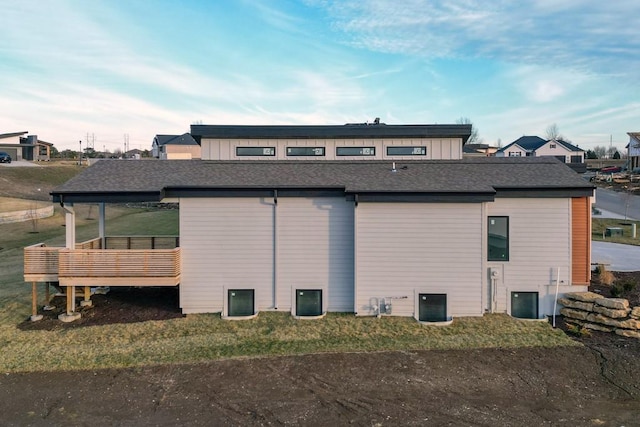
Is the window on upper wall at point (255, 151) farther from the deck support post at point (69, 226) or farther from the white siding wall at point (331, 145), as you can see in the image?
the deck support post at point (69, 226)

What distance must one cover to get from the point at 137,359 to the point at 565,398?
9.91m

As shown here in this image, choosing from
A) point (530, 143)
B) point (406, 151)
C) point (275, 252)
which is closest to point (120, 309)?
point (275, 252)

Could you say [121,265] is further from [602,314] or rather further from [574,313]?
[602,314]

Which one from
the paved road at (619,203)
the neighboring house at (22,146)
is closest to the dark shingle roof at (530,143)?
the paved road at (619,203)

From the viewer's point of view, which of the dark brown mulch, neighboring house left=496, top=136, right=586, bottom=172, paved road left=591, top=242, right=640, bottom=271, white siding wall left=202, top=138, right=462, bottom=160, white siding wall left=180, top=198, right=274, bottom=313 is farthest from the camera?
neighboring house left=496, top=136, right=586, bottom=172

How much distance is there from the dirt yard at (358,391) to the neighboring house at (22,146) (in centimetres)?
7335

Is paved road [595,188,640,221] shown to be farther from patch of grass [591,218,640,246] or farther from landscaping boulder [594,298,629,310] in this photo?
landscaping boulder [594,298,629,310]

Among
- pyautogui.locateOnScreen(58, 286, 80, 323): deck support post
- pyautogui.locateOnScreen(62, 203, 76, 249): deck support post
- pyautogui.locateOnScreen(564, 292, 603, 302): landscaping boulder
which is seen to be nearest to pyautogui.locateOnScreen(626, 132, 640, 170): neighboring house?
pyautogui.locateOnScreen(564, 292, 603, 302): landscaping boulder

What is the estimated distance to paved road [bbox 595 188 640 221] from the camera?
126ft

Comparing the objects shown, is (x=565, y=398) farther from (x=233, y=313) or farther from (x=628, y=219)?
(x=628, y=219)

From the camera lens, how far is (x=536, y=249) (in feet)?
45.3

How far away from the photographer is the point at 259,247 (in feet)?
46.0

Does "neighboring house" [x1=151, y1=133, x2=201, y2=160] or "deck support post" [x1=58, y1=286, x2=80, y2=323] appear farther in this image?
"neighboring house" [x1=151, y1=133, x2=201, y2=160]

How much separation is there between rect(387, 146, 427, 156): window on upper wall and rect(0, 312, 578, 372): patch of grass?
6568mm
